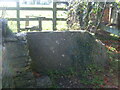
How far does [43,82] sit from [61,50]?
891 mm

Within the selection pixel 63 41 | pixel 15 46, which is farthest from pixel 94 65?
pixel 15 46

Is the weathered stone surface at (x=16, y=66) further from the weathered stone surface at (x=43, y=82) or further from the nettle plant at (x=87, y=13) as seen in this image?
the nettle plant at (x=87, y=13)

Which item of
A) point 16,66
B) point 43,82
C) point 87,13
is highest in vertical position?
point 87,13

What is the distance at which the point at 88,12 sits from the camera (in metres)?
5.86

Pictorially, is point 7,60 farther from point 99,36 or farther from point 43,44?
point 99,36

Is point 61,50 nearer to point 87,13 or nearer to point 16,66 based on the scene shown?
point 16,66

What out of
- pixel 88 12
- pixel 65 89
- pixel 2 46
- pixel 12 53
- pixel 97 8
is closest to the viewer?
pixel 2 46

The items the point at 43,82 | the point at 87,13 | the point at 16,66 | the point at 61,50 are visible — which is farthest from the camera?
the point at 87,13

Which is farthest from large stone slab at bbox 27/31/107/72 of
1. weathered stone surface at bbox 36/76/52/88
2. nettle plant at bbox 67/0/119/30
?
nettle plant at bbox 67/0/119/30

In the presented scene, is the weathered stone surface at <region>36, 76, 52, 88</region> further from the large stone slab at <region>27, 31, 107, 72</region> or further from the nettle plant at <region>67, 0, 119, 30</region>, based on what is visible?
the nettle plant at <region>67, 0, 119, 30</region>

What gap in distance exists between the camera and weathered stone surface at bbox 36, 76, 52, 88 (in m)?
3.33

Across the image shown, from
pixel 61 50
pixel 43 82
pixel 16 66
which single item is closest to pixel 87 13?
pixel 61 50

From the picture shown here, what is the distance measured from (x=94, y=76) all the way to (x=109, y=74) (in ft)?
1.27

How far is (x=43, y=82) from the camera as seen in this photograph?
3.43 metres
